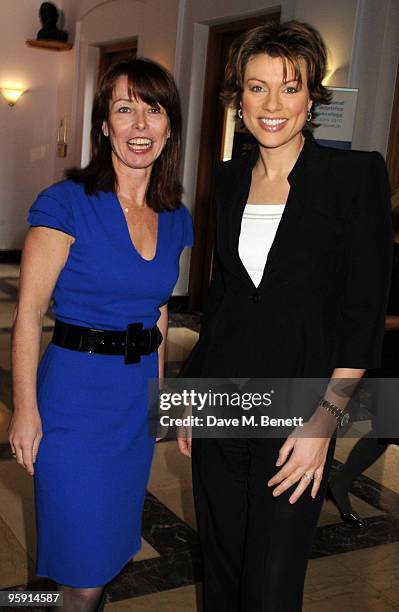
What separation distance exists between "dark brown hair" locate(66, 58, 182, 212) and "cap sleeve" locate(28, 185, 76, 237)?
10cm

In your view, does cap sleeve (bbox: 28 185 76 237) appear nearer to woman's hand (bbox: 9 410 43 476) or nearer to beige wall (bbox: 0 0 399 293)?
woman's hand (bbox: 9 410 43 476)

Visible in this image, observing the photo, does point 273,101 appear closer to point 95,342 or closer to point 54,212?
point 54,212

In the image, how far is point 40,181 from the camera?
12.2 m

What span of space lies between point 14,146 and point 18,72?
1.15 metres

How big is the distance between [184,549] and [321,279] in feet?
6.20

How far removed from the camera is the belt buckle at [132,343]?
6.75ft

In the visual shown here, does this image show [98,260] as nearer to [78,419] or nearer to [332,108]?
[78,419]

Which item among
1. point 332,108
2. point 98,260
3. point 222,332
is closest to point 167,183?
point 98,260

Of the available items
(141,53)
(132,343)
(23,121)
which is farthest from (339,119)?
(23,121)

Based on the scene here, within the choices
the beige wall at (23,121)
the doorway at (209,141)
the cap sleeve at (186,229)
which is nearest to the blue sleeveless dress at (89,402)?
the cap sleeve at (186,229)

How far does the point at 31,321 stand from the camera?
1952mm

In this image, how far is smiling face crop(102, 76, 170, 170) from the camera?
2.07 metres

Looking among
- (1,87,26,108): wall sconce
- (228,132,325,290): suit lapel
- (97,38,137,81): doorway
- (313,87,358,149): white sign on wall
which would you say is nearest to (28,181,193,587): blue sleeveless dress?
(228,132,325,290): suit lapel

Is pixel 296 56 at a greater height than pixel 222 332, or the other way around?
pixel 296 56
